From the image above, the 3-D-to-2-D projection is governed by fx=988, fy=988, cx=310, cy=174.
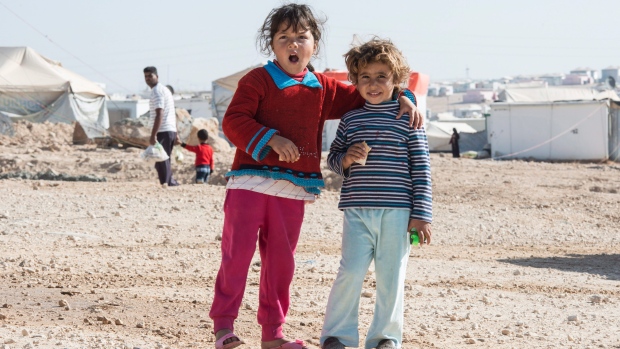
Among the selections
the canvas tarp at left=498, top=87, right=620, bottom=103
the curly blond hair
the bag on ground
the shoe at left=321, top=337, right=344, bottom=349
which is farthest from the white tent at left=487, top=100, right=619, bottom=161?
the shoe at left=321, top=337, right=344, bottom=349

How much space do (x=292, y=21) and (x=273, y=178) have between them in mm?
711

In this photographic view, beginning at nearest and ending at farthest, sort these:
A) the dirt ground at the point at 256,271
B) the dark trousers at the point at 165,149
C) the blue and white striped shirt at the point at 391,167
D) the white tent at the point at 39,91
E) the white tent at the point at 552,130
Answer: the blue and white striped shirt at the point at 391,167 → the dirt ground at the point at 256,271 → the dark trousers at the point at 165,149 → the white tent at the point at 552,130 → the white tent at the point at 39,91

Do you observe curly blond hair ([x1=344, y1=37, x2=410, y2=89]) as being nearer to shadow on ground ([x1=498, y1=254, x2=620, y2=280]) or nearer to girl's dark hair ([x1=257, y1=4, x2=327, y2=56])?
girl's dark hair ([x1=257, y1=4, x2=327, y2=56])

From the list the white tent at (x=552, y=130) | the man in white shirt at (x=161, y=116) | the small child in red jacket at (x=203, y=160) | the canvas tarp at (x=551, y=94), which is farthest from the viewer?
the canvas tarp at (x=551, y=94)

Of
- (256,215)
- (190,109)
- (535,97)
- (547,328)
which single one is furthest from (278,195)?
(190,109)

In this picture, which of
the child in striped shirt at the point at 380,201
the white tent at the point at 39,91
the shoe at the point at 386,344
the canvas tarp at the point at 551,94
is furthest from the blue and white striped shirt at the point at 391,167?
the canvas tarp at the point at 551,94

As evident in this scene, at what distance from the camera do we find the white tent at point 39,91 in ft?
104

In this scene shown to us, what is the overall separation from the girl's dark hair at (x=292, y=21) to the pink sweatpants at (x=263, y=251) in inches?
29.3

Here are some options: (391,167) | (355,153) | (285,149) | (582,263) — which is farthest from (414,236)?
(582,263)

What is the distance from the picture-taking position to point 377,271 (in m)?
4.48

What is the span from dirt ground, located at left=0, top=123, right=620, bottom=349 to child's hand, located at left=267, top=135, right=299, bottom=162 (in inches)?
43.3

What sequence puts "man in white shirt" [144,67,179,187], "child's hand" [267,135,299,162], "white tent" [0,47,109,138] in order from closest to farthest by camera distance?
"child's hand" [267,135,299,162] < "man in white shirt" [144,67,179,187] < "white tent" [0,47,109,138]

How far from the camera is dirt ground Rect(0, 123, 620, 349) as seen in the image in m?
5.12

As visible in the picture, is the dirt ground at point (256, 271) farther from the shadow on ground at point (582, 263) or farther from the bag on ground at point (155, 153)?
the bag on ground at point (155, 153)
